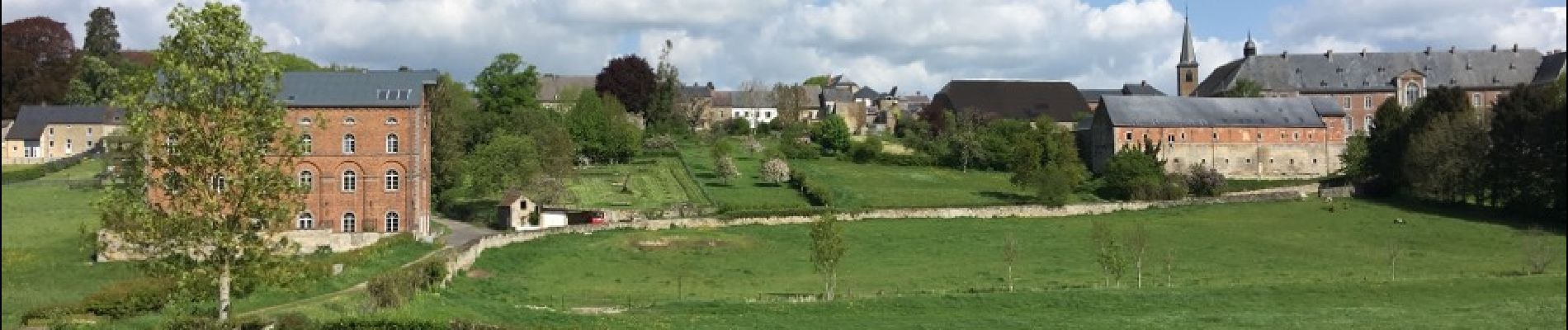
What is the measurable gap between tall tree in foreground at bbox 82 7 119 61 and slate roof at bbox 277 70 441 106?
42.1m

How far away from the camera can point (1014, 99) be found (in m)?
122

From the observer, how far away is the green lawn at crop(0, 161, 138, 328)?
35.6 m

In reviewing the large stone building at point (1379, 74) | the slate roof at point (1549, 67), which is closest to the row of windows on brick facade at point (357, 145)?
the large stone building at point (1379, 74)

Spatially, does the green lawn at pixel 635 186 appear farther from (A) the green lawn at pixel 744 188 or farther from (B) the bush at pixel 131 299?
(B) the bush at pixel 131 299

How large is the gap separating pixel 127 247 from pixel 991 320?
64.2 ft

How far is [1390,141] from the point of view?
77.8 meters

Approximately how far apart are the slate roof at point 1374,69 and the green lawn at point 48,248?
3756 inches

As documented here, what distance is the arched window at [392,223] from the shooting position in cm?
5638

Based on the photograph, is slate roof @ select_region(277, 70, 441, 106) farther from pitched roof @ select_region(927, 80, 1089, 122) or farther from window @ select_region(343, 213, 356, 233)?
pitched roof @ select_region(927, 80, 1089, 122)

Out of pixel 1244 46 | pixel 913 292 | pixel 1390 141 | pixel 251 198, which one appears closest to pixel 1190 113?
pixel 1390 141

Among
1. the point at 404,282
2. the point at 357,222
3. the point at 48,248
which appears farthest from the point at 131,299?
the point at 357,222

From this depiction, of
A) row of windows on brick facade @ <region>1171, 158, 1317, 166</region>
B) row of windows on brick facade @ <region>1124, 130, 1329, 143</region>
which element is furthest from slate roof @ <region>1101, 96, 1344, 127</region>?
row of windows on brick facade @ <region>1171, 158, 1317, 166</region>

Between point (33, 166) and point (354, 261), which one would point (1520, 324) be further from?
point (33, 166)

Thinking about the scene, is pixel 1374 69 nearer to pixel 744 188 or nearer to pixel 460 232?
pixel 744 188
